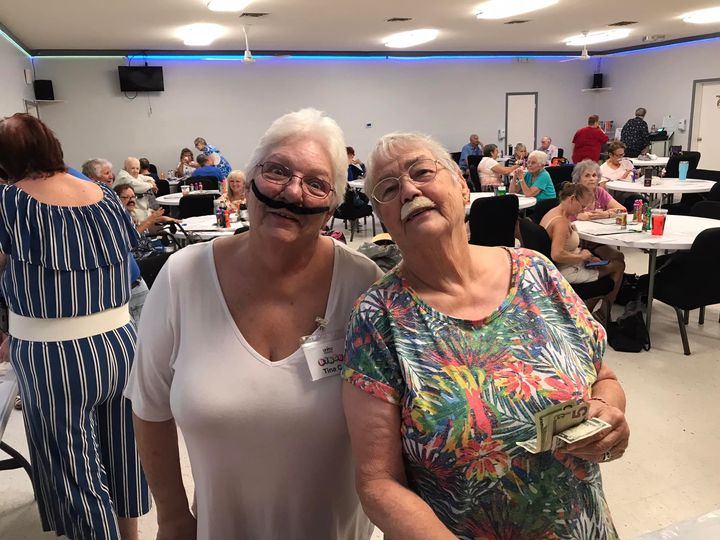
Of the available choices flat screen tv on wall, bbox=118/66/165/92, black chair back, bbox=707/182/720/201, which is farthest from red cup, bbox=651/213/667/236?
flat screen tv on wall, bbox=118/66/165/92

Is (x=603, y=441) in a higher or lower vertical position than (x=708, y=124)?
lower

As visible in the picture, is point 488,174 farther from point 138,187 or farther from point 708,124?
point 708,124

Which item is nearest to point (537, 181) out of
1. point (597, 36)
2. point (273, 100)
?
point (597, 36)

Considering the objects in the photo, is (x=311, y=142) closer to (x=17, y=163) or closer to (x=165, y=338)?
(x=165, y=338)

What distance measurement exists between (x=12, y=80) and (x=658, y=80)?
1280cm

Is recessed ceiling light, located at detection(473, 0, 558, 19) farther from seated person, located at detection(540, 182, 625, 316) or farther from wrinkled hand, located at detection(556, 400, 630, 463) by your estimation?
wrinkled hand, located at detection(556, 400, 630, 463)

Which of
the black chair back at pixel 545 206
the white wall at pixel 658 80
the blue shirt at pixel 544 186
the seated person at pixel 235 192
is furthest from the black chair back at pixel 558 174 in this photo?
the white wall at pixel 658 80

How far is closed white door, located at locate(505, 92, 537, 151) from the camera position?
44.9ft

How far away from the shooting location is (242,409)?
46.2 inches

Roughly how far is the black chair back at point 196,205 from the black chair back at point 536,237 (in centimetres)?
366

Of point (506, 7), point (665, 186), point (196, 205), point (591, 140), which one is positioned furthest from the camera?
point (591, 140)

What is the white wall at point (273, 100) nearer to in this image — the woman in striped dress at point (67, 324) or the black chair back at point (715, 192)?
the black chair back at point (715, 192)

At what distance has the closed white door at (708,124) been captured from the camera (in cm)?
1181

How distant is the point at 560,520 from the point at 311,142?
3.05ft
